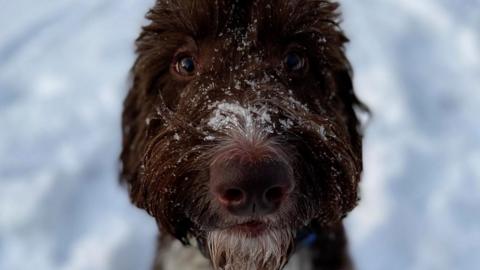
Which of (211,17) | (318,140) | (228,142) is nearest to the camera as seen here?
(228,142)

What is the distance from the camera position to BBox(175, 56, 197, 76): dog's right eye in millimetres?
3436

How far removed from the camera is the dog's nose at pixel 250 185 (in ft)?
8.61

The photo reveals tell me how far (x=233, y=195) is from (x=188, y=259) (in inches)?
60.1

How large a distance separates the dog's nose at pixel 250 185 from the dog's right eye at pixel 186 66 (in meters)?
0.84

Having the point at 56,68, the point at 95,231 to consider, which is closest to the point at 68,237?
the point at 95,231

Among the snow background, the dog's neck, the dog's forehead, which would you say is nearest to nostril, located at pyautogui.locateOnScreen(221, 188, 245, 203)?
the dog's forehead

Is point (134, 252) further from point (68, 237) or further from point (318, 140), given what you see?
point (318, 140)

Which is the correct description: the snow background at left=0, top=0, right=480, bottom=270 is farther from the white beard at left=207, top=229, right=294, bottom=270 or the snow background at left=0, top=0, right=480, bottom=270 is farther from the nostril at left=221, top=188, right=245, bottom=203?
the nostril at left=221, top=188, right=245, bottom=203

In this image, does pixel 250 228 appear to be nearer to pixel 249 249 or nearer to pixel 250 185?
pixel 249 249

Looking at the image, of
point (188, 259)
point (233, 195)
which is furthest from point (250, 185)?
point (188, 259)

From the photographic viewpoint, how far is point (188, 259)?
4141mm

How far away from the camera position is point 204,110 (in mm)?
3080

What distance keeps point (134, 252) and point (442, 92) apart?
2812mm

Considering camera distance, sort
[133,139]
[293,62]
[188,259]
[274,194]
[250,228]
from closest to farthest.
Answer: [274,194] → [250,228] → [293,62] → [133,139] → [188,259]
